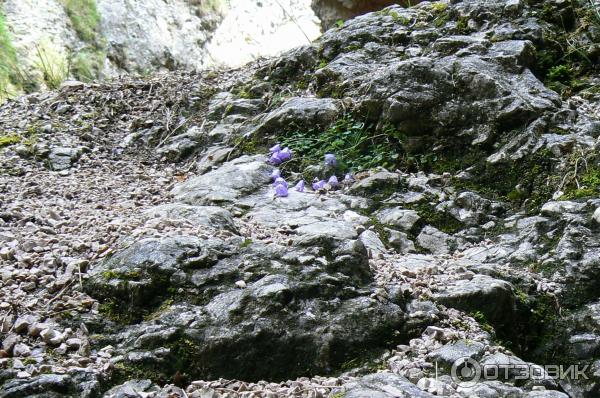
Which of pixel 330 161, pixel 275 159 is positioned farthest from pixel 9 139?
pixel 330 161

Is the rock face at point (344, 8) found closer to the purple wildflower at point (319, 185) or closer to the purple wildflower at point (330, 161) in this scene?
the purple wildflower at point (330, 161)

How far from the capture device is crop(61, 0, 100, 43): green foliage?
7895 mm

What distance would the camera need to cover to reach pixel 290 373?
7.04 ft

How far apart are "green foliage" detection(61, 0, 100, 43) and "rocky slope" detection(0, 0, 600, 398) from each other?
245 centimetres

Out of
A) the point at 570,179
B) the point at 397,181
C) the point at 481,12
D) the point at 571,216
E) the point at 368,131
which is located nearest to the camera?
the point at 571,216

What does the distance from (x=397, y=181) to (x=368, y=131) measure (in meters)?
0.61

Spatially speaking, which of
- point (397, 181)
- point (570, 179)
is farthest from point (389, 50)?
point (570, 179)

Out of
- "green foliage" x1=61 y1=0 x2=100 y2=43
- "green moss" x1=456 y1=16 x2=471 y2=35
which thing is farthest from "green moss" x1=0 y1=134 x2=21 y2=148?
"green moss" x1=456 y1=16 x2=471 y2=35

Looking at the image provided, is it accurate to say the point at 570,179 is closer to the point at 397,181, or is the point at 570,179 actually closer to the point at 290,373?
the point at 397,181

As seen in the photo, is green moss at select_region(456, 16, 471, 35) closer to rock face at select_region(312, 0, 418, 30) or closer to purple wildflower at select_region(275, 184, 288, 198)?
purple wildflower at select_region(275, 184, 288, 198)

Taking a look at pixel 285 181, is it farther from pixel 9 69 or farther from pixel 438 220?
pixel 9 69

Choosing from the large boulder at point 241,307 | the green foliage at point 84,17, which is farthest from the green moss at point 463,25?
the green foliage at point 84,17

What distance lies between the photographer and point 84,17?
8031 millimetres

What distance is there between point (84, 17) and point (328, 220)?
20.2 ft
